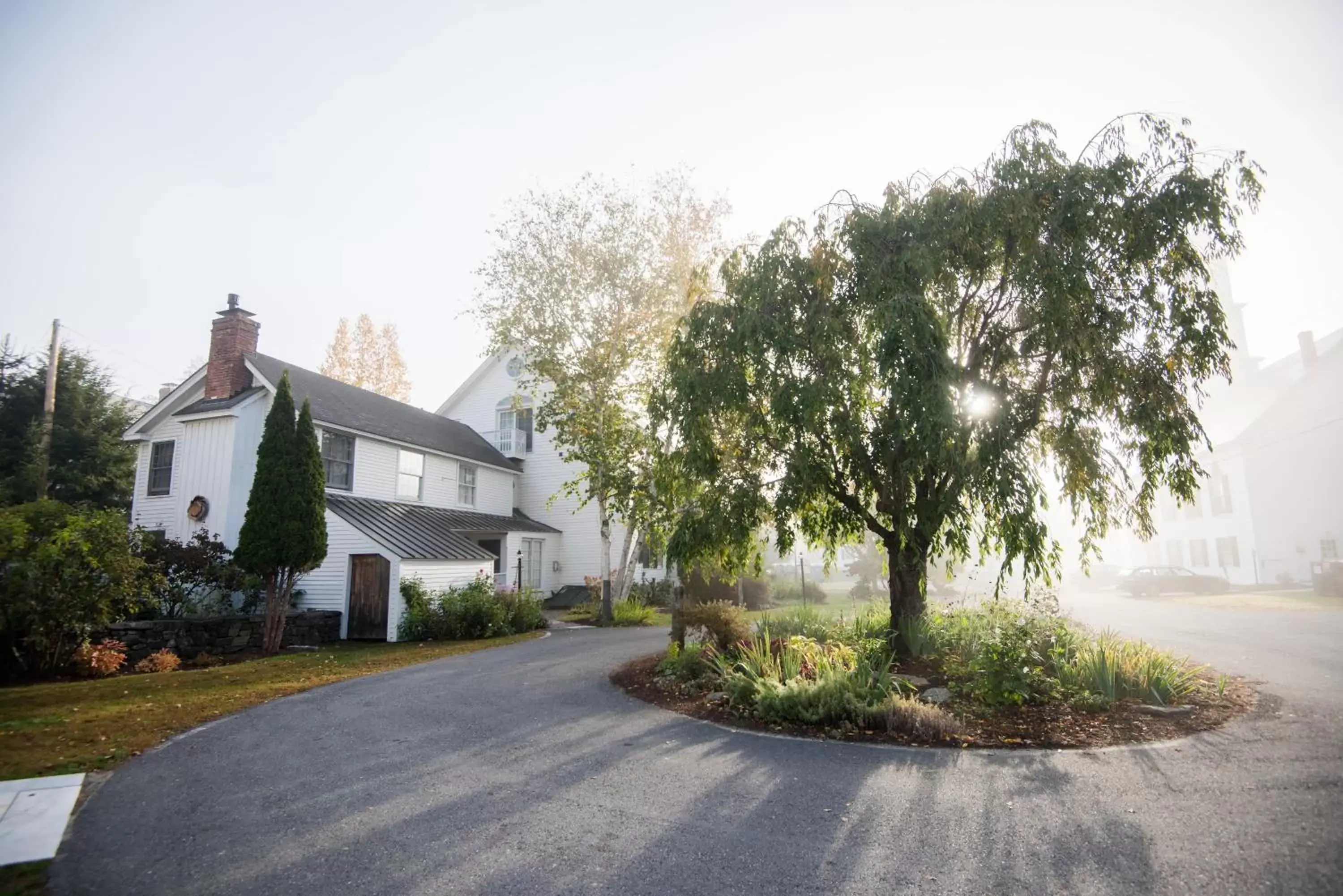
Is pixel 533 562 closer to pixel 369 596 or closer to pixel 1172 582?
pixel 369 596

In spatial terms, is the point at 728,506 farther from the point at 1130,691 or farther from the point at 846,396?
the point at 1130,691

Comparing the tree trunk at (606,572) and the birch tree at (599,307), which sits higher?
the birch tree at (599,307)

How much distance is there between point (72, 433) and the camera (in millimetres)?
23578

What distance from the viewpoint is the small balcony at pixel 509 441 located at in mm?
28875

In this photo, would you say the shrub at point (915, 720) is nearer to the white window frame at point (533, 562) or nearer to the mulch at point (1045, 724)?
the mulch at point (1045, 724)

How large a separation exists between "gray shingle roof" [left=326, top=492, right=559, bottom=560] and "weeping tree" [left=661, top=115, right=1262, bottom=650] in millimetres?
10270

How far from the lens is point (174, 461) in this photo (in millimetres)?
18875

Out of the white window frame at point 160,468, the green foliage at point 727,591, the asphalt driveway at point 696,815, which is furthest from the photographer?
the green foliage at point 727,591

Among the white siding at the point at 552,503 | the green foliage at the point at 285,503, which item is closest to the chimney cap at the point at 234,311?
the green foliage at the point at 285,503

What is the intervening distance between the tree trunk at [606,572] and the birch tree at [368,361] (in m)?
20.3

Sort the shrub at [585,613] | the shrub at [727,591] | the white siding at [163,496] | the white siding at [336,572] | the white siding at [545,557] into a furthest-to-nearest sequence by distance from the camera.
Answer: the white siding at [545,557] → the shrub at [727,591] → the shrub at [585,613] → the white siding at [163,496] → the white siding at [336,572]

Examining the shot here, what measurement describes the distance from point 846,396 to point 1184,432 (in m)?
4.24

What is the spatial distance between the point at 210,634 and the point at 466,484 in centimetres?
1116

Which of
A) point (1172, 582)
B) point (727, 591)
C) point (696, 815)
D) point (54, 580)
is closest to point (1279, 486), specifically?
point (1172, 582)
